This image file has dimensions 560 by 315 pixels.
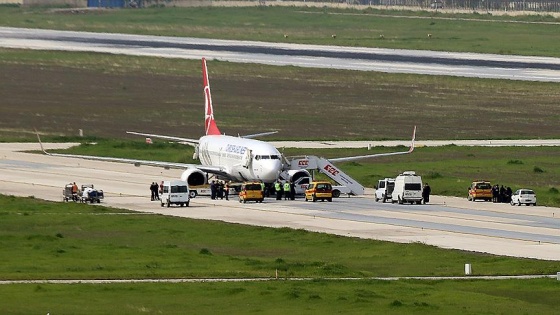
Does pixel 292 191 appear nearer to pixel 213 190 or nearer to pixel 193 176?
pixel 213 190

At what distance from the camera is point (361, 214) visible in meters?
99.4

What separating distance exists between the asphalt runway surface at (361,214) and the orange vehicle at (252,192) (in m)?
0.66

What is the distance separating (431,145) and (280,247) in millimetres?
63021

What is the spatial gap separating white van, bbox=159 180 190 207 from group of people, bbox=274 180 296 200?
7.55 metres

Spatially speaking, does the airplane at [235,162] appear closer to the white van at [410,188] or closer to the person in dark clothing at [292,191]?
the person in dark clothing at [292,191]

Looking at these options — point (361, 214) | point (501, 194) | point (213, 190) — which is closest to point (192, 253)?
point (361, 214)

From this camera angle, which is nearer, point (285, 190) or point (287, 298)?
point (287, 298)

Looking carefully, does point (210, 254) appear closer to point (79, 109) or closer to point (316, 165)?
point (316, 165)

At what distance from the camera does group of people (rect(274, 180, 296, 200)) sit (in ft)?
359

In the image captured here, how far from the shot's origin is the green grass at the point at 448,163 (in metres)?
117

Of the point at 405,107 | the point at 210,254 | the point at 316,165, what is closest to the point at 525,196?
the point at 316,165

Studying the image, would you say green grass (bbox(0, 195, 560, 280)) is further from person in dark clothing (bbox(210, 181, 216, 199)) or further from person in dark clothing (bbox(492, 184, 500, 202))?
person in dark clothing (bbox(492, 184, 500, 202))

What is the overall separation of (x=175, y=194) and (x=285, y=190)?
→ 30.6 ft

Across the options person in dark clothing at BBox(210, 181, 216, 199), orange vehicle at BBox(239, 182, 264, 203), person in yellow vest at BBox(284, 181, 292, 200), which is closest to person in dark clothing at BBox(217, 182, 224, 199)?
person in dark clothing at BBox(210, 181, 216, 199)
